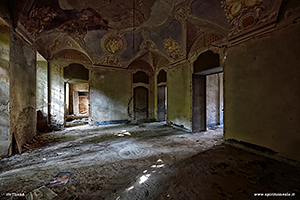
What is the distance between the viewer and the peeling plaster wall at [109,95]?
7.57 m

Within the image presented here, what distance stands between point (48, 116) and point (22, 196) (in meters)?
5.84

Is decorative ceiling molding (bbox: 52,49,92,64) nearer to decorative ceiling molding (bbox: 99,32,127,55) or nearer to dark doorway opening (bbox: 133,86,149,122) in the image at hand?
Answer: decorative ceiling molding (bbox: 99,32,127,55)

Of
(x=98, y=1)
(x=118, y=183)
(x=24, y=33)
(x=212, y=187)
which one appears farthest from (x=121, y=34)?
(x=212, y=187)

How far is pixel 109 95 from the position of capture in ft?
25.8

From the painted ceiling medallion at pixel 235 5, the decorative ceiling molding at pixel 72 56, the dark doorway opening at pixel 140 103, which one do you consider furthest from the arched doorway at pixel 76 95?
the painted ceiling medallion at pixel 235 5

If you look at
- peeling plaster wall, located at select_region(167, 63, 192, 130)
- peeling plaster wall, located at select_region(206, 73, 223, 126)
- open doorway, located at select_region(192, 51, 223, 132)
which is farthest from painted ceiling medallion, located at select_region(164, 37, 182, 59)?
peeling plaster wall, located at select_region(206, 73, 223, 126)

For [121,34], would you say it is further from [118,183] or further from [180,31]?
[118,183]

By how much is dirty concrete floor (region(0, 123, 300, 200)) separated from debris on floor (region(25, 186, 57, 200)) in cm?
9

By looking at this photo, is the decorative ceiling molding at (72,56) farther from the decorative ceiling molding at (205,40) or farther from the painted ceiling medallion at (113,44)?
the decorative ceiling molding at (205,40)

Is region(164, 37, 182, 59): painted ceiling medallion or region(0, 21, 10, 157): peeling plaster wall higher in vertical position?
region(164, 37, 182, 59): painted ceiling medallion

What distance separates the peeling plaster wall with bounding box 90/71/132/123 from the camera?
757 centimetres

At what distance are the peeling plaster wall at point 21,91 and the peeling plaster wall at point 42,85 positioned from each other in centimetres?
238

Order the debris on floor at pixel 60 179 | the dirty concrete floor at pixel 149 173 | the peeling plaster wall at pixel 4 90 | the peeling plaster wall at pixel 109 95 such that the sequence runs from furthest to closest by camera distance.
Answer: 1. the peeling plaster wall at pixel 109 95
2. the peeling plaster wall at pixel 4 90
3. the debris on floor at pixel 60 179
4. the dirty concrete floor at pixel 149 173

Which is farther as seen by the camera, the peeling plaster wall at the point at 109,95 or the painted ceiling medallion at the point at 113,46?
the peeling plaster wall at the point at 109,95
